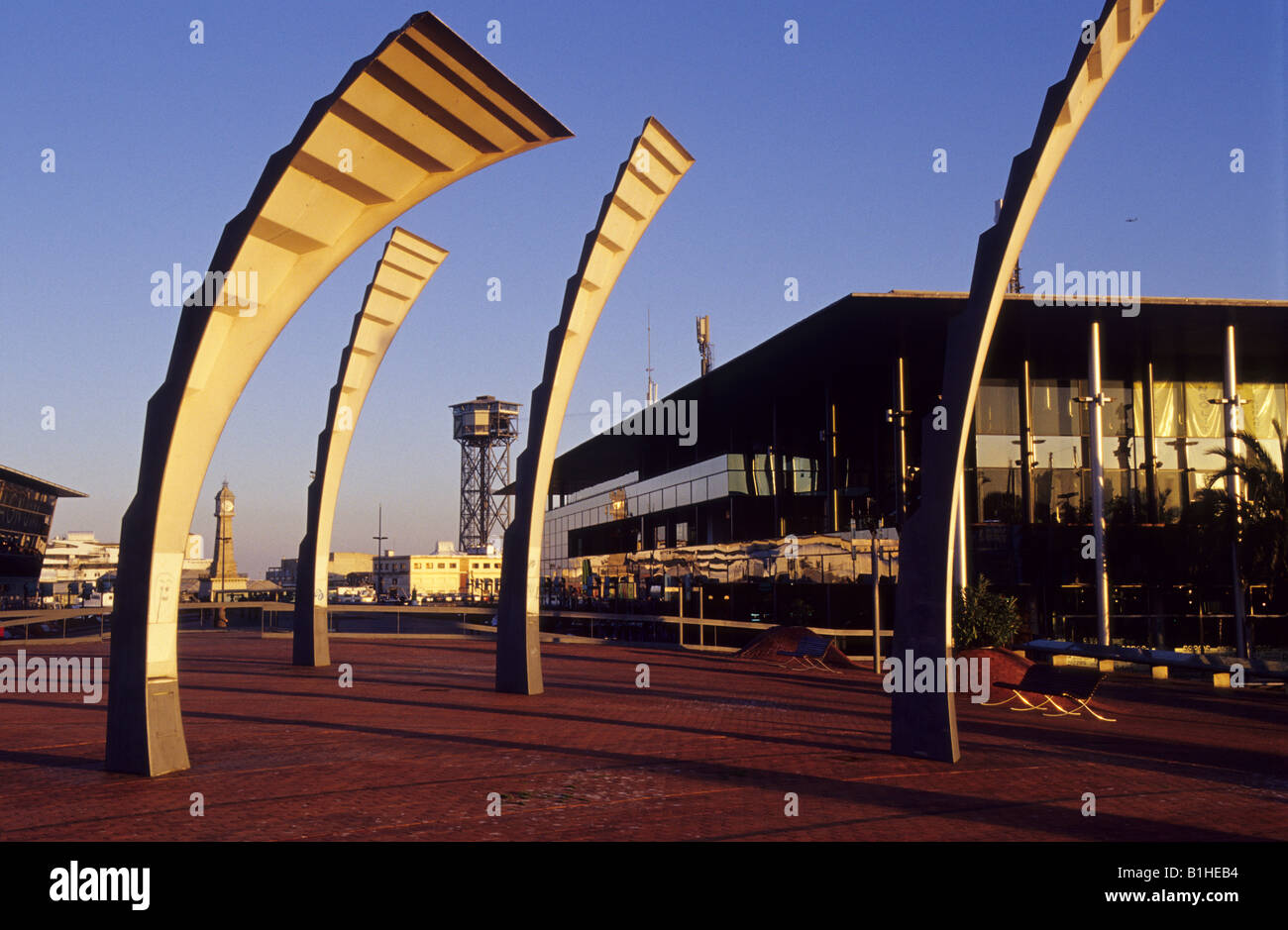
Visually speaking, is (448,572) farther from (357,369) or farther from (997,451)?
(357,369)

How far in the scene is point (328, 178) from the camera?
1039 cm

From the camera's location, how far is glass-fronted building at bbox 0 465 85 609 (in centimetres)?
7000

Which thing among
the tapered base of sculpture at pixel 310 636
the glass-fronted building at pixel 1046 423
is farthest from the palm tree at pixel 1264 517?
the tapered base of sculpture at pixel 310 636

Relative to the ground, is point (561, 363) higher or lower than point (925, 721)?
higher

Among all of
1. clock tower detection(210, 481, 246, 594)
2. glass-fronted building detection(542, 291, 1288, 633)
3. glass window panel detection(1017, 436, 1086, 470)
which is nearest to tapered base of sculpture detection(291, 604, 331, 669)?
glass-fronted building detection(542, 291, 1288, 633)

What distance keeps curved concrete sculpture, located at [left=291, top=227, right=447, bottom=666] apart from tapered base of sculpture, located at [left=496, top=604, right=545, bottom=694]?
4.53 meters

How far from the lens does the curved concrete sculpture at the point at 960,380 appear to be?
1038cm

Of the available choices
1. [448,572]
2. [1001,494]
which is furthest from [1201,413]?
[448,572]

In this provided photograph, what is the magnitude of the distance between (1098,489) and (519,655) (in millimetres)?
20467

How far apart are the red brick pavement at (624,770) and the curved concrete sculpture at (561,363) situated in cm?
107

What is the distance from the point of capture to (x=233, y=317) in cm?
1016

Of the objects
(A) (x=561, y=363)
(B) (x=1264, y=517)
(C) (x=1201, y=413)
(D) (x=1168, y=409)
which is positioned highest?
(D) (x=1168, y=409)
